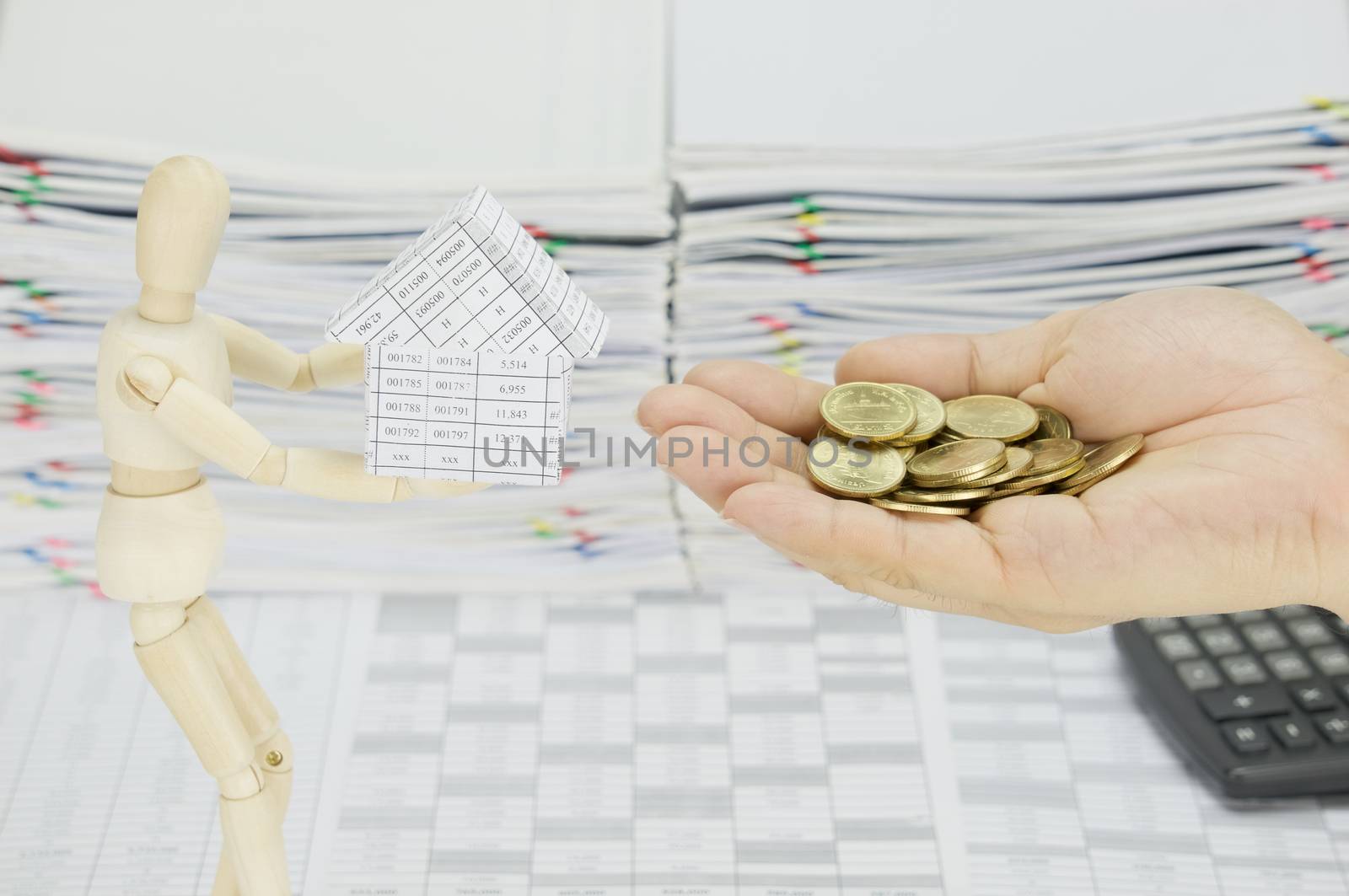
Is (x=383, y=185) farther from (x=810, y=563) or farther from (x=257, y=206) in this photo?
(x=810, y=563)

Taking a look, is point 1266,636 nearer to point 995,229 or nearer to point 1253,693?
point 1253,693

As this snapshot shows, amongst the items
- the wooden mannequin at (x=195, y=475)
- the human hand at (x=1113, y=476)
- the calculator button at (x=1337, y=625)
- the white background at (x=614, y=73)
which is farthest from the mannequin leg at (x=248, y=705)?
the calculator button at (x=1337, y=625)

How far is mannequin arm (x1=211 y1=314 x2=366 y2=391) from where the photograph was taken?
1015 mm

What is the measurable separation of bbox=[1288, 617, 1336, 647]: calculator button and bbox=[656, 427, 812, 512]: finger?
749 millimetres

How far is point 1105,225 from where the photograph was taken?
1.38 meters

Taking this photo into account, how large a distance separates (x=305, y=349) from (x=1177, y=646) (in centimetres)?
112

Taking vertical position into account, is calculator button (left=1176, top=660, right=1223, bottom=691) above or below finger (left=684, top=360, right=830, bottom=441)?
below

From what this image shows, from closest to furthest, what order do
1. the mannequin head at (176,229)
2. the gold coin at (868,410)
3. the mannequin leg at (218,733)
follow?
the mannequin head at (176,229) → the mannequin leg at (218,733) → the gold coin at (868,410)

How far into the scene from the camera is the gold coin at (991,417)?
1250mm

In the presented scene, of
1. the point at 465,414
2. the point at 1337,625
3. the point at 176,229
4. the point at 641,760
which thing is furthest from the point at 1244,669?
the point at 176,229

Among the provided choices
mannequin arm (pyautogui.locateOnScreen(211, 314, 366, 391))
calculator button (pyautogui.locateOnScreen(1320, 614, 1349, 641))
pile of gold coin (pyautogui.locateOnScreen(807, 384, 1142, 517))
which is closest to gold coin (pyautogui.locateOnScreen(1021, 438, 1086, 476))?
pile of gold coin (pyautogui.locateOnScreen(807, 384, 1142, 517))

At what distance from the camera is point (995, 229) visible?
4.51 ft

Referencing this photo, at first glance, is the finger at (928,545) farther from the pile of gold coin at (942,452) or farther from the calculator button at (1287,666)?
the calculator button at (1287,666)

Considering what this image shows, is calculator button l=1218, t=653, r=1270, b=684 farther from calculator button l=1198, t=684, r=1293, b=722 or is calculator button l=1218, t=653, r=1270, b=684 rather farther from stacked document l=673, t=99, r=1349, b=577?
stacked document l=673, t=99, r=1349, b=577
